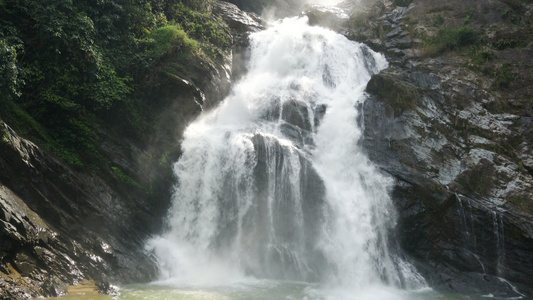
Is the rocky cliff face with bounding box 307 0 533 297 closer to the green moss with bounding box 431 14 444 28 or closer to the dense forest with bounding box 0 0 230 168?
the green moss with bounding box 431 14 444 28

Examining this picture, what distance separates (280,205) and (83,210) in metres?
7.24

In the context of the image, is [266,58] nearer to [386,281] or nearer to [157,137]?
[157,137]

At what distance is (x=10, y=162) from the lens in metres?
10.0

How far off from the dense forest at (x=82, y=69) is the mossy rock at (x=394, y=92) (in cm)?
948

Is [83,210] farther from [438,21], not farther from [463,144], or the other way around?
[438,21]

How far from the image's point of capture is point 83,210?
11.8 meters

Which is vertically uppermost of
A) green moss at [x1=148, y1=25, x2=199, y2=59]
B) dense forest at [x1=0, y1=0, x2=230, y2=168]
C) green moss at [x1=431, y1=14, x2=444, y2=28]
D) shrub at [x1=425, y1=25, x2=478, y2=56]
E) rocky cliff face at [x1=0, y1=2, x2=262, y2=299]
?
green moss at [x1=431, y1=14, x2=444, y2=28]

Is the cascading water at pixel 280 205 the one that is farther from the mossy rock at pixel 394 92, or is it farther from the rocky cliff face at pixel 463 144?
the mossy rock at pixel 394 92

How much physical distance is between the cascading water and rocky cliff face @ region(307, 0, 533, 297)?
109cm

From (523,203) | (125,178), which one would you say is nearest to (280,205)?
(125,178)

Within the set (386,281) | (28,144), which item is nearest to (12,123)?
(28,144)

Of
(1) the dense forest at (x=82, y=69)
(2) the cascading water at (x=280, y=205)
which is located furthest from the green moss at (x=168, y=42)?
(2) the cascading water at (x=280, y=205)

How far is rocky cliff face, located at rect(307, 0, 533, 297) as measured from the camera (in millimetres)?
14016

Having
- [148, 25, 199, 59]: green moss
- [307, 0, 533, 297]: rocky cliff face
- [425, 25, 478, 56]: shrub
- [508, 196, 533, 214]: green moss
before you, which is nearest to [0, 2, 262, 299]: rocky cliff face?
[148, 25, 199, 59]: green moss
